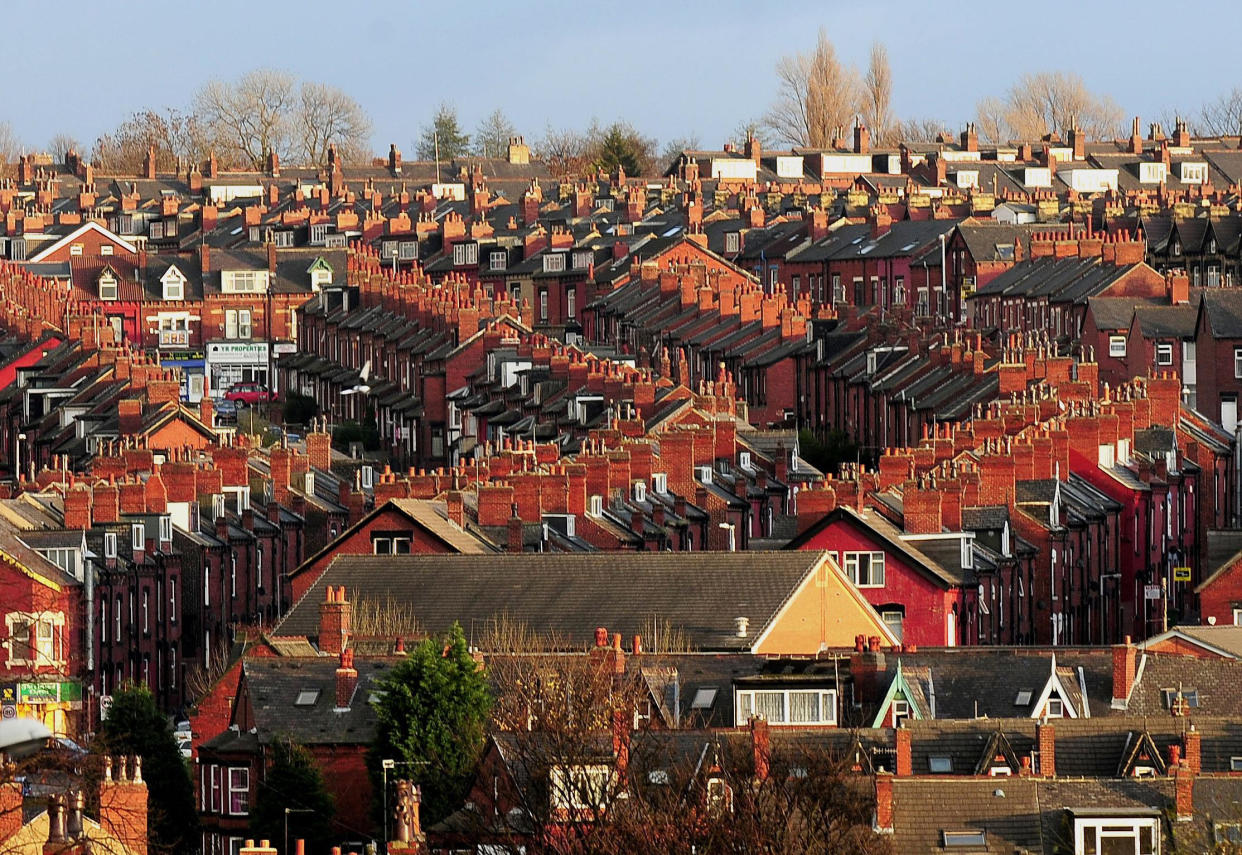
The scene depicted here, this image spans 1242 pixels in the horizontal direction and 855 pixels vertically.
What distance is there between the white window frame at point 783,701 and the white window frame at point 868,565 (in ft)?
55.5

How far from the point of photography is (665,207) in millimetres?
179000

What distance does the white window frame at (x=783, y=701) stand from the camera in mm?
60688

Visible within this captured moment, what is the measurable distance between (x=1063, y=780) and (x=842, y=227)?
11404 centimetres

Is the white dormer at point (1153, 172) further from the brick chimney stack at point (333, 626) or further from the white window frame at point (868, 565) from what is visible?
the brick chimney stack at point (333, 626)

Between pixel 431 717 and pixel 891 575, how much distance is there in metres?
20.7

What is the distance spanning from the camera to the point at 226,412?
144 metres

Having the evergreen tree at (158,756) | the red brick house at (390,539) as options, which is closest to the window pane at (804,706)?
the evergreen tree at (158,756)

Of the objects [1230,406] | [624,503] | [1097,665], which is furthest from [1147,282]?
[1097,665]

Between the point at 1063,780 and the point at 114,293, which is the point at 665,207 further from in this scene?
the point at 1063,780

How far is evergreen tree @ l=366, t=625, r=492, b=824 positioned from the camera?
58.3 meters

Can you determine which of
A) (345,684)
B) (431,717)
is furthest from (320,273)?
(431,717)

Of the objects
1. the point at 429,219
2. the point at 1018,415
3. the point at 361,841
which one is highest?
the point at 429,219

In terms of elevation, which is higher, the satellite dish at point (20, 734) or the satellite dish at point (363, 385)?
the satellite dish at point (363, 385)

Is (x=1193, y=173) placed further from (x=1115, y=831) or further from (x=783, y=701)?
(x=1115, y=831)
